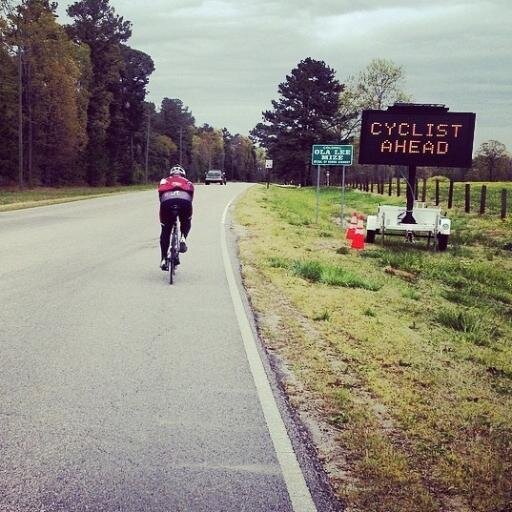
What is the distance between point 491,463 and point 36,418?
3.04 m

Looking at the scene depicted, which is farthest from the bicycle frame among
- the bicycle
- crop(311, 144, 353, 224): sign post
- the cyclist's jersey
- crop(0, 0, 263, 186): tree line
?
crop(0, 0, 263, 186): tree line

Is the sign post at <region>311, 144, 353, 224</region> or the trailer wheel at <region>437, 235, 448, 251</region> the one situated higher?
the sign post at <region>311, 144, 353, 224</region>

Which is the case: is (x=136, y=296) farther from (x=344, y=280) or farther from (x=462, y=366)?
(x=462, y=366)

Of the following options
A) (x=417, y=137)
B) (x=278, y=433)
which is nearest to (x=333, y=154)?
(x=417, y=137)

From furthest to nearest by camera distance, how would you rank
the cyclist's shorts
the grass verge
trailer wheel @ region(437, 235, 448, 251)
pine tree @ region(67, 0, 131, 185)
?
pine tree @ region(67, 0, 131, 185) → trailer wheel @ region(437, 235, 448, 251) → the cyclist's shorts → the grass verge

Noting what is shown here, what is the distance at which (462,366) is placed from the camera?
616 centimetres

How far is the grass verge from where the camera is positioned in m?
3.62

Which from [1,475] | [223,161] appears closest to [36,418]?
[1,475]

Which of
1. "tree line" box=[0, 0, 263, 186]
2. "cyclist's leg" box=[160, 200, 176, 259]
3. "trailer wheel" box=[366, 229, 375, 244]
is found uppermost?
"tree line" box=[0, 0, 263, 186]

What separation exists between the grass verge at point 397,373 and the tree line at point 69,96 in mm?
34265

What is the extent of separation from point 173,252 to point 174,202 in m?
0.79

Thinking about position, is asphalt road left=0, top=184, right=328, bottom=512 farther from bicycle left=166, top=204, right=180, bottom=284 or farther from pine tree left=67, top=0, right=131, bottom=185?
pine tree left=67, top=0, right=131, bottom=185

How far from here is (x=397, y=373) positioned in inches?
225

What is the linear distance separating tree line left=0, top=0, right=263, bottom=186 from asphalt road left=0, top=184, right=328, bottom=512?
34.9 metres
